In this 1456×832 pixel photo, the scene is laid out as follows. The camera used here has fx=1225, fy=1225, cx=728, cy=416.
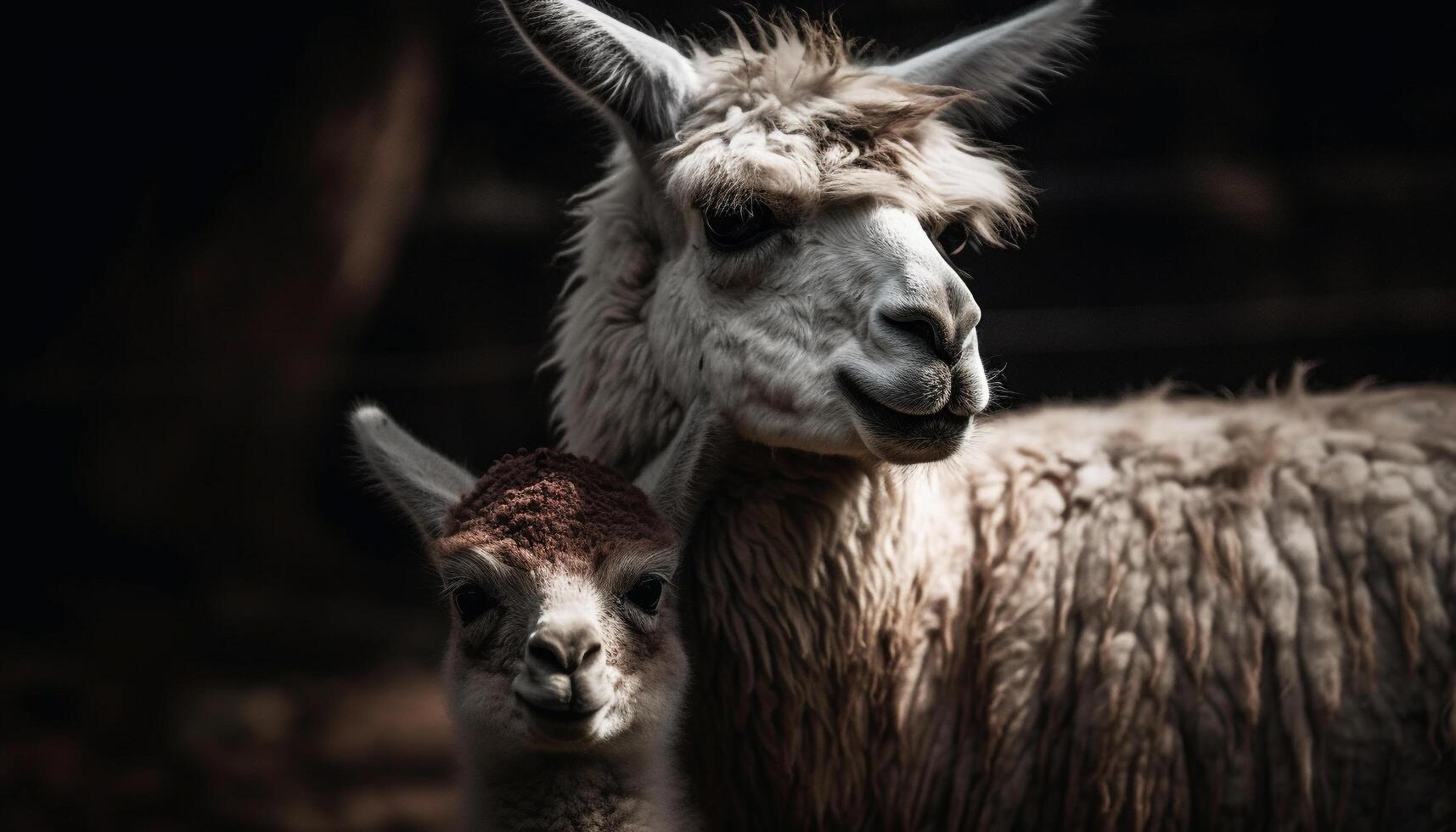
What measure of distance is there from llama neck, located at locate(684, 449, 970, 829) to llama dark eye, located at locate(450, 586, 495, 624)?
1.66ft

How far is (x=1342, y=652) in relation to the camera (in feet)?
8.21

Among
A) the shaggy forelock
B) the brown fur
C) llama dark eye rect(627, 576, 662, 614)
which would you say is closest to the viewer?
the brown fur

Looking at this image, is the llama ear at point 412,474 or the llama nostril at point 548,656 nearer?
the llama nostril at point 548,656

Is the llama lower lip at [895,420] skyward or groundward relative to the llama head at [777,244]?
groundward

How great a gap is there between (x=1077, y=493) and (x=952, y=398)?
2.32 feet

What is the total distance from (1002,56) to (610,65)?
94 centimetres

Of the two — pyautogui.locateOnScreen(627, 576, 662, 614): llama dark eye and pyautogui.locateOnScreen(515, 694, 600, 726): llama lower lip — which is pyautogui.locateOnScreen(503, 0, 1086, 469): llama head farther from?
pyautogui.locateOnScreen(515, 694, 600, 726): llama lower lip

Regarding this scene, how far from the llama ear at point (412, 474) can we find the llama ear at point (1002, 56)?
4.35 ft

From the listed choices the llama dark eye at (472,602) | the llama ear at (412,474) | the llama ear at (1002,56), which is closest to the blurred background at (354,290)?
the llama ear at (412,474)

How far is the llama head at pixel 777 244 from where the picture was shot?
216cm

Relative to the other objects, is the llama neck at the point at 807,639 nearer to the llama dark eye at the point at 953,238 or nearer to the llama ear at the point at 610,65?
the llama dark eye at the point at 953,238

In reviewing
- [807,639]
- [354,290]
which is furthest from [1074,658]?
[354,290]

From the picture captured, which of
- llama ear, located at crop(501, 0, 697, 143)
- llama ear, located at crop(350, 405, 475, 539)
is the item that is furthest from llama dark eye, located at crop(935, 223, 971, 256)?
llama ear, located at crop(350, 405, 475, 539)

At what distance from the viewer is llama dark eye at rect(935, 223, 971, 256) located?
2.51m
